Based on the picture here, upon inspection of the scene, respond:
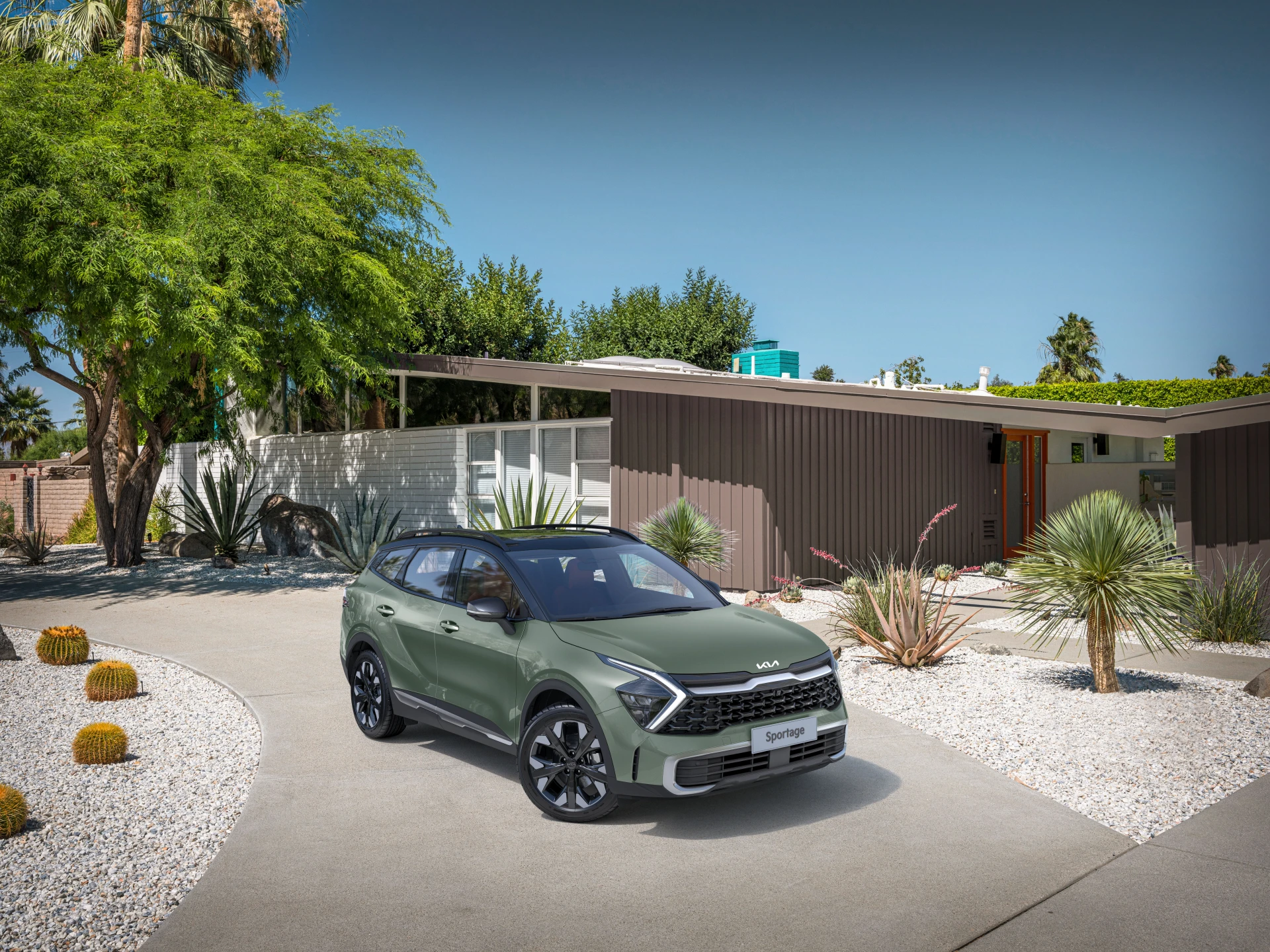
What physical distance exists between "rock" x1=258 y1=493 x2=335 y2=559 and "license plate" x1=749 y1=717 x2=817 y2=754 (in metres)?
15.4

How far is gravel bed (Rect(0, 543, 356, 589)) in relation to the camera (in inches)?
Result: 626

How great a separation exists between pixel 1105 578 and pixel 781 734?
12.4ft

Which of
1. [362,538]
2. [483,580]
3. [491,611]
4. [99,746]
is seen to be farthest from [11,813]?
[362,538]

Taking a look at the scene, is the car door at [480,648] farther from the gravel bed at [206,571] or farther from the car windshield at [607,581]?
the gravel bed at [206,571]

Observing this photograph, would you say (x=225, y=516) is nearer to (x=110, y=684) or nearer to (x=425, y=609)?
(x=110, y=684)

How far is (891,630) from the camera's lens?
28.6 feet

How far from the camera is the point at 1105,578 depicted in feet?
24.0

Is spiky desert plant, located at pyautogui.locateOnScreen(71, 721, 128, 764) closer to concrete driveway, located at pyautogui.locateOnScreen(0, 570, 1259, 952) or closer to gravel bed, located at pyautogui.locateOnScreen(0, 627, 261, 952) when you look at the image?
gravel bed, located at pyautogui.locateOnScreen(0, 627, 261, 952)

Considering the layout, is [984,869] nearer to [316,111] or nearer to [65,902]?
[65,902]

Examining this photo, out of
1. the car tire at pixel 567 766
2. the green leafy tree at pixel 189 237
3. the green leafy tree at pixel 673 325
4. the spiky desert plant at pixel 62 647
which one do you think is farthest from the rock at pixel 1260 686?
the green leafy tree at pixel 673 325

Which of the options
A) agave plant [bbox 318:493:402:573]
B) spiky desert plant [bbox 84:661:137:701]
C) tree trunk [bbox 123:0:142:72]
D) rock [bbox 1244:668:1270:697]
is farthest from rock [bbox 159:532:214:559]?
rock [bbox 1244:668:1270:697]

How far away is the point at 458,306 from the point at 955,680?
2001cm

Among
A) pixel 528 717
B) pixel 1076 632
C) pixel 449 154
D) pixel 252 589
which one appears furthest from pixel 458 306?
pixel 528 717

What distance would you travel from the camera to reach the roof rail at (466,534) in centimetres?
600
